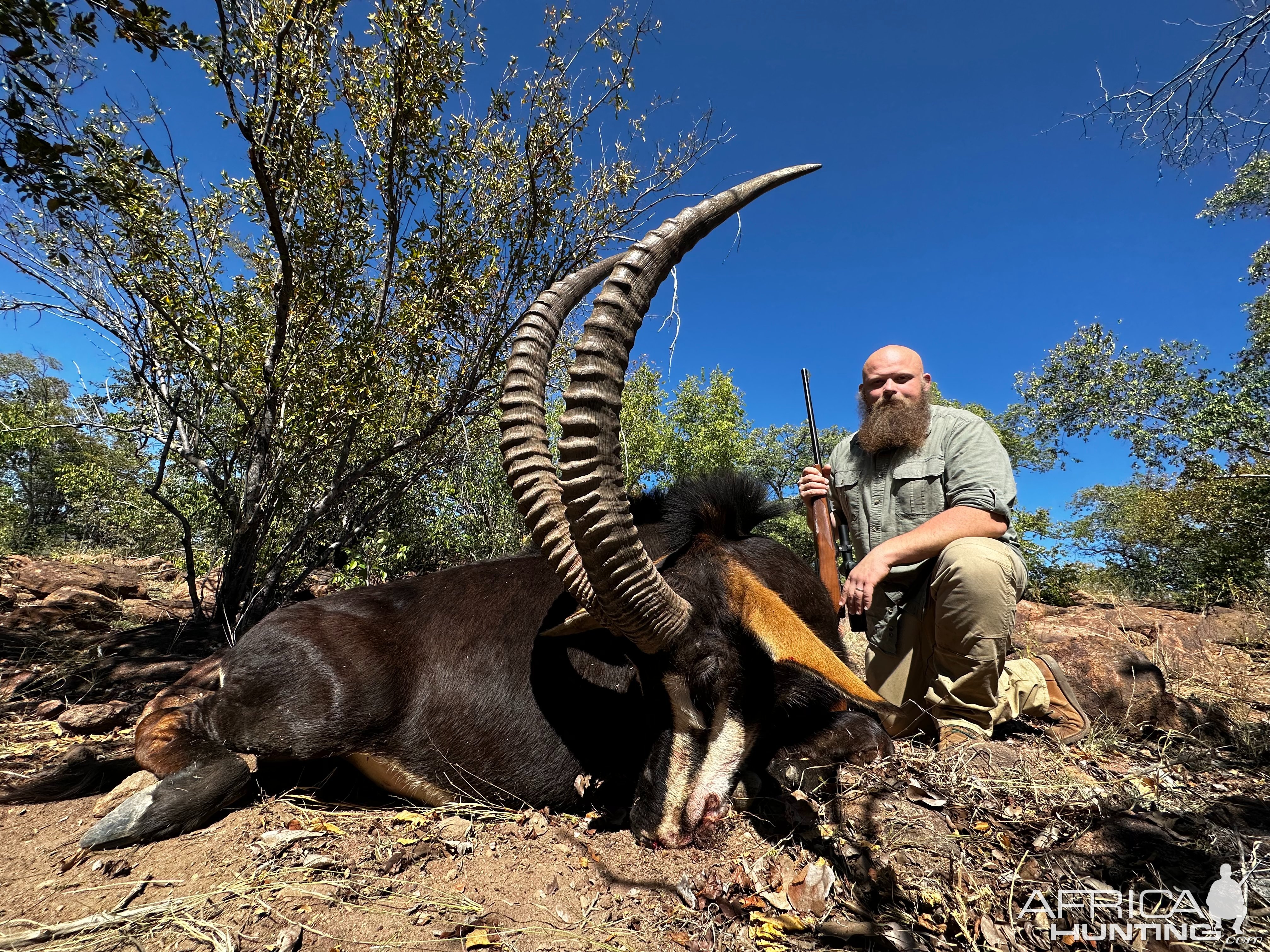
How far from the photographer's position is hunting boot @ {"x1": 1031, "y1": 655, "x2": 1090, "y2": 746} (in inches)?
144

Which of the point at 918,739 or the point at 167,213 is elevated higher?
the point at 167,213

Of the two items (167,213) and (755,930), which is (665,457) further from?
(755,930)

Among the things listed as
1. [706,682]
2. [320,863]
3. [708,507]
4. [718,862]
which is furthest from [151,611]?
[718,862]

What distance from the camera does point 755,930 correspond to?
204cm

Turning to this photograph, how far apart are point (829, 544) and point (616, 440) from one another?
2.70 metres

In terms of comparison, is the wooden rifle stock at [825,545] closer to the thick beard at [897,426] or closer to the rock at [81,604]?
the thick beard at [897,426]

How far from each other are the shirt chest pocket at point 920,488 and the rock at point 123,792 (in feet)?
16.4

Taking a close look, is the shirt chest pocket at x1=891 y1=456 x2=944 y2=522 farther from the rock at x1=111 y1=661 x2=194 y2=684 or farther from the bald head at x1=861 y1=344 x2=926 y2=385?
the rock at x1=111 y1=661 x2=194 y2=684

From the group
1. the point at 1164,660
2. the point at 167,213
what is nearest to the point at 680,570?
the point at 1164,660

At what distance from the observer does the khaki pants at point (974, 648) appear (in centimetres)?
353

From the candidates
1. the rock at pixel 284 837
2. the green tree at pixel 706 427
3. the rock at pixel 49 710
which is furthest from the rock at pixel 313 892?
the green tree at pixel 706 427

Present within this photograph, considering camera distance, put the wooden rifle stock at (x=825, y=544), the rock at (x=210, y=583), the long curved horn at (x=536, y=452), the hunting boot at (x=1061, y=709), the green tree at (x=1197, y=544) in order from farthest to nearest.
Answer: the green tree at (x=1197, y=544), the rock at (x=210, y=583), the wooden rifle stock at (x=825, y=544), the hunting boot at (x=1061, y=709), the long curved horn at (x=536, y=452)

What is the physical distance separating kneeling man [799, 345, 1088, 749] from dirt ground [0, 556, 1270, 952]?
13.5 inches

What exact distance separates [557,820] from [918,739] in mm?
2382
